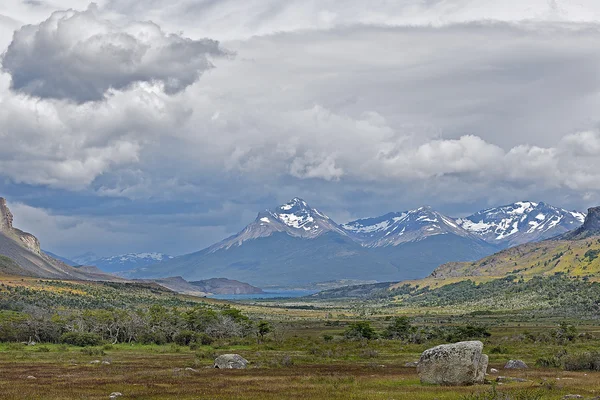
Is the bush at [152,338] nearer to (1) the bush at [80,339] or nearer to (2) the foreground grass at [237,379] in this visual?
(1) the bush at [80,339]

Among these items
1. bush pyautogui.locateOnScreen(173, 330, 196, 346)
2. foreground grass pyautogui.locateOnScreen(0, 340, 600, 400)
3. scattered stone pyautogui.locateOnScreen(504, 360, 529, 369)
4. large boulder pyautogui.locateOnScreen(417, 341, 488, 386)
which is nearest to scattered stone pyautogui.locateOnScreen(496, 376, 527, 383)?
foreground grass pyautogui.locateOnScreen(0, 340, 600, 400)

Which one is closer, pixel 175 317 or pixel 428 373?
pixel 428 373

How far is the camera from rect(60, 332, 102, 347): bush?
101 metres

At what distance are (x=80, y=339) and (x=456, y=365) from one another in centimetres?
7189

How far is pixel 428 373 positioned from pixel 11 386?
2954cm

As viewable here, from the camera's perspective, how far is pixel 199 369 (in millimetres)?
62094

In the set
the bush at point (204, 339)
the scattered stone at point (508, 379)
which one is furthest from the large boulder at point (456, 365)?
the bush at point (204, 339)

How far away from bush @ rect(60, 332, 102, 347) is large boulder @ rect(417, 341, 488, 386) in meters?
68.9

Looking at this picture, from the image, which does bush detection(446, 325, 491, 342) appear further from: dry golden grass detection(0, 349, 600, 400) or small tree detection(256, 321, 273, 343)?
→ dry golden grass detection(0, 349, 600, 400)

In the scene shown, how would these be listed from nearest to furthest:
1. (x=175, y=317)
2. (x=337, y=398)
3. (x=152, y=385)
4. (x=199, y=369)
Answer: (x=337, y=398)
(x=152, y=385)
(x=199, y=369)
(x=175, y=317)

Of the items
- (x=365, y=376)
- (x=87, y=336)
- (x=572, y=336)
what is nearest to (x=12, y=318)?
(x=87, y=336)

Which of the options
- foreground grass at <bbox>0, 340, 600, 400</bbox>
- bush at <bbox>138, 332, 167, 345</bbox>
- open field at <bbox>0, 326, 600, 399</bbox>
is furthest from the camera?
bush at <bbox>138, 332, 167, 345</bbox>

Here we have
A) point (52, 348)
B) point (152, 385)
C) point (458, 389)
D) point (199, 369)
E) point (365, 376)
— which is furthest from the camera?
point (52, 348)

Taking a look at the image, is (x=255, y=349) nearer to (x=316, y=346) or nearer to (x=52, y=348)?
(x=316, y=346)
